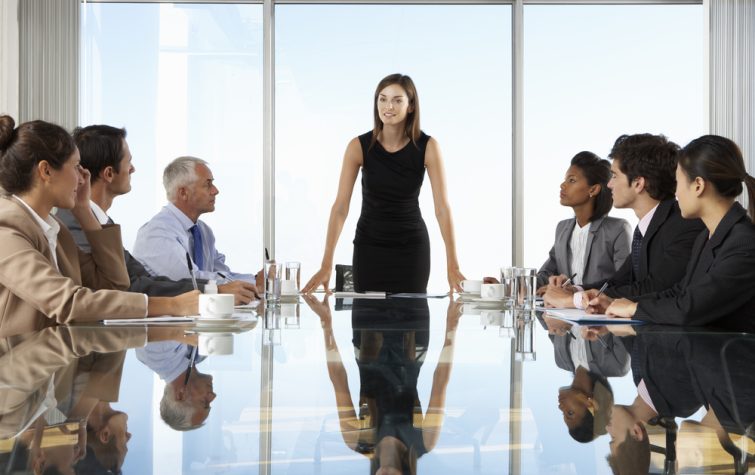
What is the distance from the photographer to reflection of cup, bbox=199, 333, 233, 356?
1426 millimetres

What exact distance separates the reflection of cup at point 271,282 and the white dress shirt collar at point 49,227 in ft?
2.10

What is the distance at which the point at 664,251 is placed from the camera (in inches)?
110

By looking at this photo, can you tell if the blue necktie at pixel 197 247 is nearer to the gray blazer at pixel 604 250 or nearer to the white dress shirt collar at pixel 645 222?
the gray blazer at pixel 604 250

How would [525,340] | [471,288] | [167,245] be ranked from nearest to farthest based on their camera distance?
[525,340] → [471,288] → [167,245]

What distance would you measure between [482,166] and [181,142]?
2.31 m

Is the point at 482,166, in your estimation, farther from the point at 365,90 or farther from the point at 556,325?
the point at 556,325

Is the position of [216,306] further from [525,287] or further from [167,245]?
[167,245]

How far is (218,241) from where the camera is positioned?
623cm

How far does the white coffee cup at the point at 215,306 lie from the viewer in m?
1.89

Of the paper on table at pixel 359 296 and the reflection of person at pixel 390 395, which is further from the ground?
the reflection of person at pixel 390 395

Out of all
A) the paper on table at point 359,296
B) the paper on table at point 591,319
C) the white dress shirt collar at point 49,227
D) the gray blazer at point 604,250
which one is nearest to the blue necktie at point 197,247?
the paper on table at point 359,296

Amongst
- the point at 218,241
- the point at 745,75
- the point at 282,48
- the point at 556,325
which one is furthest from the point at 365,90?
the point at 556,325

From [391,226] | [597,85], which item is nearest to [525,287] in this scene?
[391,226]

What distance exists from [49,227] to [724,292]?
1756mm
